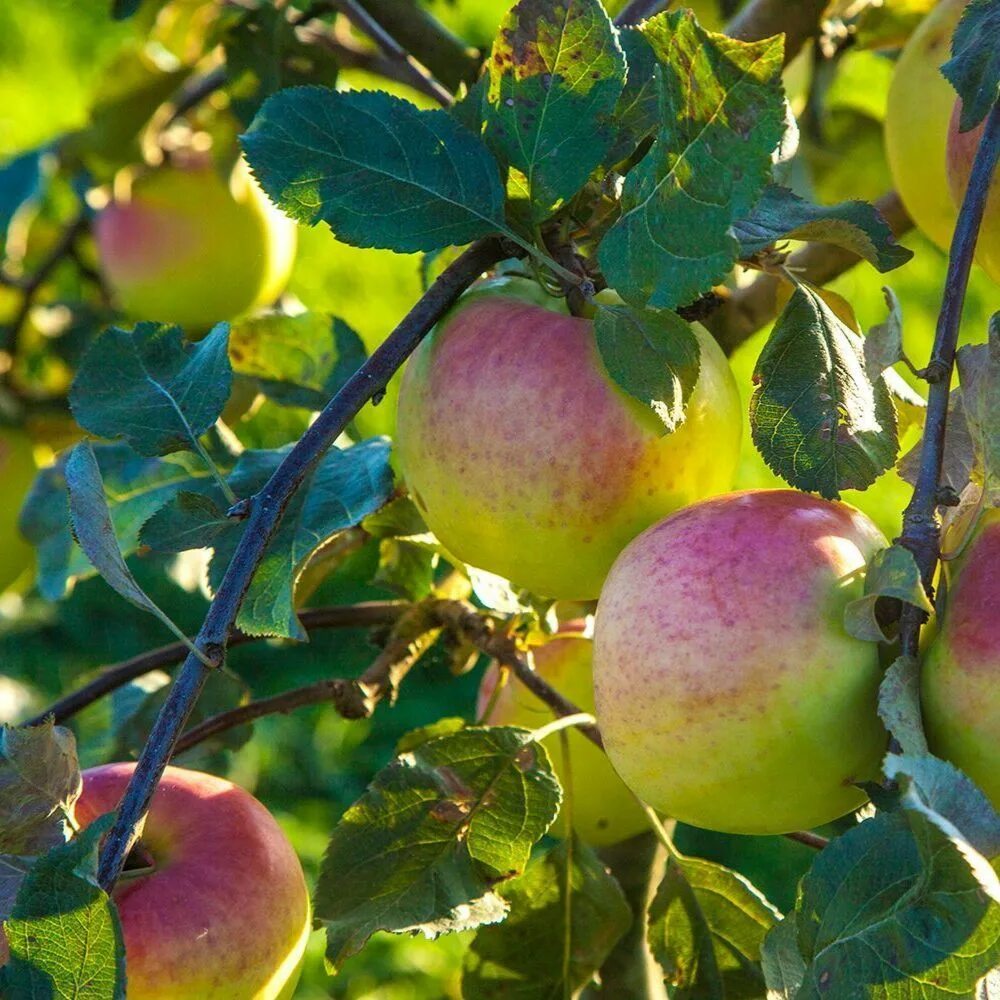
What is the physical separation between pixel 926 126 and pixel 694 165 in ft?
1.24

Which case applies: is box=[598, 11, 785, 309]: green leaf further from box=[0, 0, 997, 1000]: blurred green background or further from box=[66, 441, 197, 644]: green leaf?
box=[0, 0, 997, 1000]: blurred green background

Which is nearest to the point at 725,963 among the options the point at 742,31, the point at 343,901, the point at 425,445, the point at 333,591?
the point at 343,901

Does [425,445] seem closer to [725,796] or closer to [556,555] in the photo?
[556,555]

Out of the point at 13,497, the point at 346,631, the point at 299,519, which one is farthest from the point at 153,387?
the point at 346,631

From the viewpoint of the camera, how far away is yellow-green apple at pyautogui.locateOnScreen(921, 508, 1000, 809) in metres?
0.52

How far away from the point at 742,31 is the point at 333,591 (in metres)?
1.51

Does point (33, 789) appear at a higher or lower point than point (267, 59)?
lower

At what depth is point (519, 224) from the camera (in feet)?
2.16

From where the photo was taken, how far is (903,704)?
20.1 inches

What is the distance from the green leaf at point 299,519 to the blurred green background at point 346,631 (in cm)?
30

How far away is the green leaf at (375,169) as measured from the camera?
0.62 meters

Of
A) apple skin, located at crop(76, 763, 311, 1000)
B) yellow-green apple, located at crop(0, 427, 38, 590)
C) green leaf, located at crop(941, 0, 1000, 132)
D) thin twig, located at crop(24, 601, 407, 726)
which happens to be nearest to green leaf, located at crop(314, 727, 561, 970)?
apple skin, located at crop(76, 763, 311, 1000)

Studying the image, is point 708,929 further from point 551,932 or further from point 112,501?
point 112,501

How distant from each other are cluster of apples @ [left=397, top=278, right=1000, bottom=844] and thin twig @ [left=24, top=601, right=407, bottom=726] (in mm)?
187
